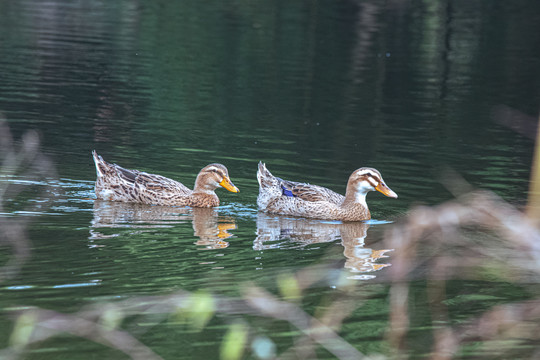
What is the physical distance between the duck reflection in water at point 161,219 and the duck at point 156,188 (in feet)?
0.37

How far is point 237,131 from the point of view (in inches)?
801

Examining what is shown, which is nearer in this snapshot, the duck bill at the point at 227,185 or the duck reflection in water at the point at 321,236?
the duck reflection in water at the point at 321,236

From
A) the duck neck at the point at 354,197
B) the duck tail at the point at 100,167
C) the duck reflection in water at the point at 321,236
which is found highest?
the duck tail at the point at 100,167

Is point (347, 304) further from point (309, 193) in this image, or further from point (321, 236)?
point (309, 193)

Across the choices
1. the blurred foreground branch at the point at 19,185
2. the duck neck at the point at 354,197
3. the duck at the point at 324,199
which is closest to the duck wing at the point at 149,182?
the blurred foreground branch at the point at 19,185

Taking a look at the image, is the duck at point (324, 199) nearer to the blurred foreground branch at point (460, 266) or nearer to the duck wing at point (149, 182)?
the blurred foreground branch at point (460, 266)

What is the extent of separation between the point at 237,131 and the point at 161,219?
7.47m

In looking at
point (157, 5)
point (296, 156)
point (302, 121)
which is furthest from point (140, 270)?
point (157, 5)

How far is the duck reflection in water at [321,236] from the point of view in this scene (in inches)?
438

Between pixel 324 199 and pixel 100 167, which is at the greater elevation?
pixel 100 167

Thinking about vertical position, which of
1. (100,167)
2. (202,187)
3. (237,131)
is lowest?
(237,131)

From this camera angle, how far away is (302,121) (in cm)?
2233

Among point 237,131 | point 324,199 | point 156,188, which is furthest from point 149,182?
point 237,131

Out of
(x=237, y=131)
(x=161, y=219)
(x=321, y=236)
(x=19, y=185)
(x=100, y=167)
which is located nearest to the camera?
(x=321, y=236)
